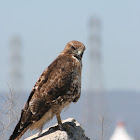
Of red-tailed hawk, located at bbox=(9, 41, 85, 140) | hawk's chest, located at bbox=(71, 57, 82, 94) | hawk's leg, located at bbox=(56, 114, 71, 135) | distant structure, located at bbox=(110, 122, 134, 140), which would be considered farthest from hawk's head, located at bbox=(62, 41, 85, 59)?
distant structure, located at bbox=(110, 122, 134, 140)

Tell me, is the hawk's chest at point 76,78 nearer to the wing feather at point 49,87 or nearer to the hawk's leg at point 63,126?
the wing feather at point 49,87

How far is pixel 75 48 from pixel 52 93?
88 cm

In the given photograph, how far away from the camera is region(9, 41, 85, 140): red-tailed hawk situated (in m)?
8.62

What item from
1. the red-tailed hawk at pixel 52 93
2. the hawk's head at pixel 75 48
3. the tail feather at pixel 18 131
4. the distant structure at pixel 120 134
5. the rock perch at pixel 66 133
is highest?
the hawk's head at pixel 75 48

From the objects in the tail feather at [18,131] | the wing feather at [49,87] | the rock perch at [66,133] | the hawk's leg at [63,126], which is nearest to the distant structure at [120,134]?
the rock perch at [66,133]

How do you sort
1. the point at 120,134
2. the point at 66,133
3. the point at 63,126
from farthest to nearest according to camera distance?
the point at 120,134, the point at 63,126, the point at 66,133

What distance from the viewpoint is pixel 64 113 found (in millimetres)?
9367

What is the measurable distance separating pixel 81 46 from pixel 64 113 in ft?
3.92

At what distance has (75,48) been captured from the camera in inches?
357

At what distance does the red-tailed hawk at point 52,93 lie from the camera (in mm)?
8625

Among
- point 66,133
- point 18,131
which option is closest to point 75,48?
point 66,133

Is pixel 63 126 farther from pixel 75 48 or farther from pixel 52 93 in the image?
pixel 75 48

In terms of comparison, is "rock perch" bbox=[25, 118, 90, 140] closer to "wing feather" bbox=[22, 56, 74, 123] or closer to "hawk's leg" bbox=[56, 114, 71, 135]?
"hawk's leg" bbox=[56, 114, 71, 135]

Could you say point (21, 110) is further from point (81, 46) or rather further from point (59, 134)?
point (81, 46)
